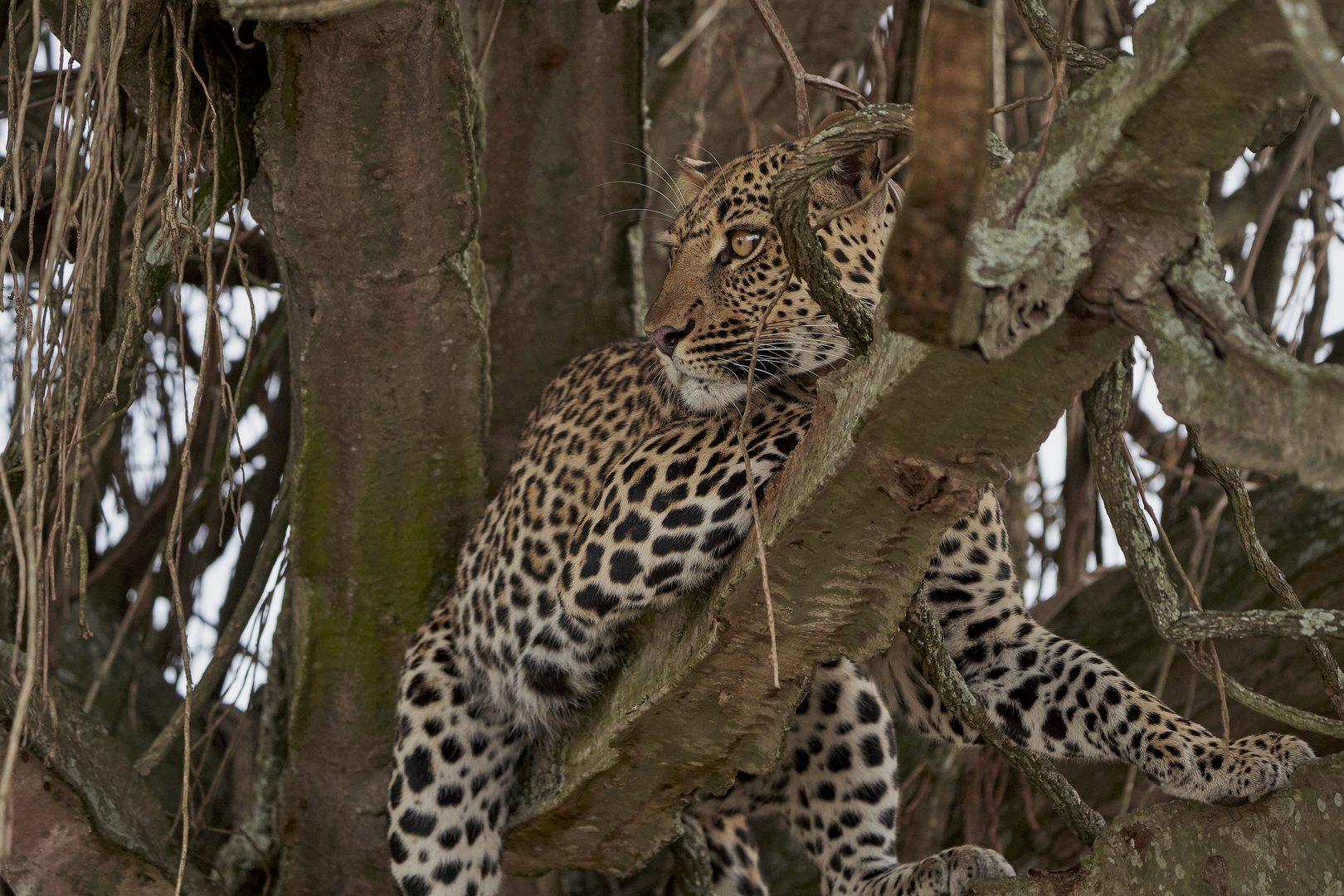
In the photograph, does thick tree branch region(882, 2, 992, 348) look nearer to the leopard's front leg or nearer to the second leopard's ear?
the leopard's front leg

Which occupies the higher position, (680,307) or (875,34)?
(875,34)

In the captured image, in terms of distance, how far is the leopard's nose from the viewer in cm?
326

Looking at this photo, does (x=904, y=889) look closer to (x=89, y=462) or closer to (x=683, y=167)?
(x=683, y=167)

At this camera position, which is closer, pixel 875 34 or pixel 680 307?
pixel 680 307

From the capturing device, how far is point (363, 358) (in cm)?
345

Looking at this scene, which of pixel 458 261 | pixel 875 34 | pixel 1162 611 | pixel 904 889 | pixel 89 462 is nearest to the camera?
pixel 1162 611

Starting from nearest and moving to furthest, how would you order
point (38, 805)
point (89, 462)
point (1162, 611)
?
point (1162, 611)
point (38, 805)
point (89, 462)

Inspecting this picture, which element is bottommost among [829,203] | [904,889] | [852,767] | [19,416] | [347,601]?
[904,889]

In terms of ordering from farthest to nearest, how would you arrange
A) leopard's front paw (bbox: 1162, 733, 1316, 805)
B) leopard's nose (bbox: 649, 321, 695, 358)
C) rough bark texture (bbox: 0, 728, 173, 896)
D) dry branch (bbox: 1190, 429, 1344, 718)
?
leopard's nose (bbox: 649, 321, 695, 358) → rough bark texture (bbox: 0, 728, 173, 896) → leopard's front paw (bbox: 1162, 733, 1316, 805) → dry branch (bbox: 1190, 429, 1344, 718)

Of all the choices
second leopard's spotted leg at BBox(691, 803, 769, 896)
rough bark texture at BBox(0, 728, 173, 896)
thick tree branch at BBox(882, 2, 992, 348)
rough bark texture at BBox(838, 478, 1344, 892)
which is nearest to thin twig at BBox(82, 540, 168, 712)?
rough bark texture at BBox(0, 728, 173, 896)

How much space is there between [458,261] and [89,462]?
1700 millimetres


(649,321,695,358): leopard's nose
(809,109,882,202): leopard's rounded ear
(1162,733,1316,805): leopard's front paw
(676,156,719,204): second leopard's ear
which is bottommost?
(1162,733,1316,805): leopard's front paw

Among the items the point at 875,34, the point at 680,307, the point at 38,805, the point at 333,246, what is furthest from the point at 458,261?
the point at 875,34

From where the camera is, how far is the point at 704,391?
321 centimetres
